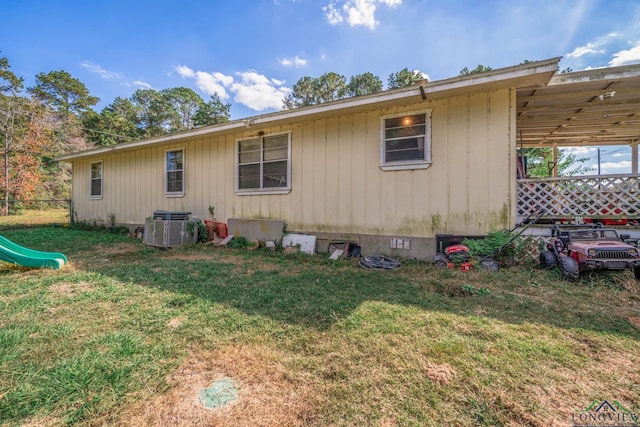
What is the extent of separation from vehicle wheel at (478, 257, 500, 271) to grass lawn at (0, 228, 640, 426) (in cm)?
47

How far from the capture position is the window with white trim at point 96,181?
10.1 metres

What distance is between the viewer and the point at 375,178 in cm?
525

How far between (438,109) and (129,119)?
3553cm

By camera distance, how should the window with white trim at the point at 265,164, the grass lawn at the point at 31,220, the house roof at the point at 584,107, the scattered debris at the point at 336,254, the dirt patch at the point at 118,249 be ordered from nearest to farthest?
the house roof at the point at 584,107
the scattered debris at the point at 336,254
the dirt patch at the point at 118,249
the window with white trim at the point at 265,164
the grass lawn at the point at 31,220

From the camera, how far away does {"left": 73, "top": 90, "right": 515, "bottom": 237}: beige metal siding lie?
4.40 m

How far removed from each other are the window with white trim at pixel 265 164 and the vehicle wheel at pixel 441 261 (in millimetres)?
3406

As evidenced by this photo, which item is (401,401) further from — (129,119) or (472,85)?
(129,119)

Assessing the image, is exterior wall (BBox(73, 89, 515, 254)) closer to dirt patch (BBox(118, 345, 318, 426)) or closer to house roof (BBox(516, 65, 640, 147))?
house roof (BBox(516, 65, 640, 147))

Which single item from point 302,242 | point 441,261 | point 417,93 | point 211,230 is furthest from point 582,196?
point 211,230

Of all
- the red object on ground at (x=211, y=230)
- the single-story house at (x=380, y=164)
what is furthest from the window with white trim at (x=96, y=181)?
the red object on ground at (x=211, y=230)

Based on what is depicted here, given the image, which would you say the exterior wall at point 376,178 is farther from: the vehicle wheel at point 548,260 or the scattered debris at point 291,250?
the vehicle wheel at point 548,260

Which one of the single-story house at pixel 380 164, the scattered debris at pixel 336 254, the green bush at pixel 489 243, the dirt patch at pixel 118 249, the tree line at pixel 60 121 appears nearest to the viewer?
the green bush at pixel 489 243

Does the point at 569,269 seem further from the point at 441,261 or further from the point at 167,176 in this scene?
the point at 167,176

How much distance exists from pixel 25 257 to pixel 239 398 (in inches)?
185
